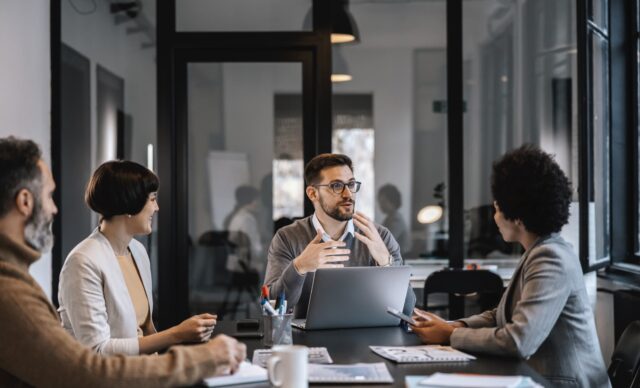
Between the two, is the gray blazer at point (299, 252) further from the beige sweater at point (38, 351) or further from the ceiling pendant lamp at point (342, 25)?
the ceiling pendant lamp at point (342, 25)

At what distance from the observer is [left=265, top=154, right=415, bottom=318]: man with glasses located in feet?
10.5

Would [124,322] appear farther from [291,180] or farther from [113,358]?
[291,180]

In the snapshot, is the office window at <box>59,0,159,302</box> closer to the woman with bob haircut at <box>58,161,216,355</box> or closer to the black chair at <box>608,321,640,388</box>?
the woman with bob haircut at <box>58,161,216,355</box>

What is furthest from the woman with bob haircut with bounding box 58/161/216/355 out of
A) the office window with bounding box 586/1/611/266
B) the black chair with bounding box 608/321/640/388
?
the office window with bounding box 586/1/611/266

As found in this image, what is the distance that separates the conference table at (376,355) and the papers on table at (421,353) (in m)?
0.03

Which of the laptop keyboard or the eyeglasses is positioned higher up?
the eyeglasses

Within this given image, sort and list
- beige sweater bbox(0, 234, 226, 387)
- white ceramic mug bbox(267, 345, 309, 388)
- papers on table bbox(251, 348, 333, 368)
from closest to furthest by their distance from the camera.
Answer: beige sweater bbox(0, 234, 226, 387), white ceramic mug bbox(267, 345, 309, 388), papers on table bbox(251, 348, 333, 368)

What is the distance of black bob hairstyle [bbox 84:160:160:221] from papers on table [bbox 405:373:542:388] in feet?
3.81

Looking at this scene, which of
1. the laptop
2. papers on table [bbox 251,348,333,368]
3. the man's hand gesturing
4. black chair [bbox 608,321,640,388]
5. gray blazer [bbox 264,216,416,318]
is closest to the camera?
papers on table [bbox 251,348,333,368]

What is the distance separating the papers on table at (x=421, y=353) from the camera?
2332mm

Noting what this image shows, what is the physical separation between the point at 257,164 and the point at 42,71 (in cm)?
145

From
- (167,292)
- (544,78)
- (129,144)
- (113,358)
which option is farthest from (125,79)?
(113,358)

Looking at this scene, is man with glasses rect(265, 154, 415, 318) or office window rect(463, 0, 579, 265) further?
office window rect(463, 0, 579, 265)

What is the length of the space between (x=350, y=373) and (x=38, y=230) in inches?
34.3
